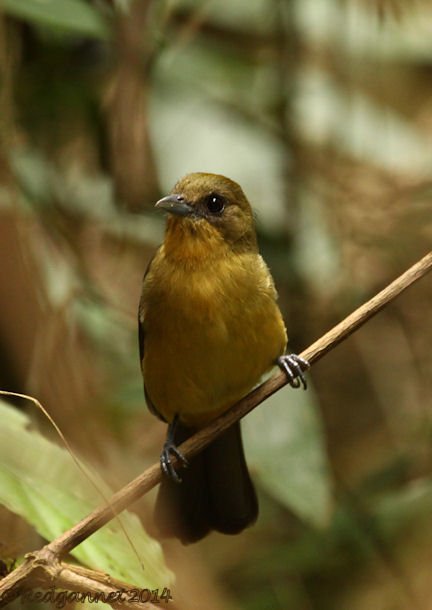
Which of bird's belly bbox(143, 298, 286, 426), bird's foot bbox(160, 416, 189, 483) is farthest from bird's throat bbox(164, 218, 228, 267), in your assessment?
bird's foot bbox(160, 416, 189, 483)

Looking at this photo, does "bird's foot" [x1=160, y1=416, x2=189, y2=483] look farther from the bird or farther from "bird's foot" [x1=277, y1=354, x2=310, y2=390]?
"bird's foot" [x1=277, y1=354, x2=310, y2=390]

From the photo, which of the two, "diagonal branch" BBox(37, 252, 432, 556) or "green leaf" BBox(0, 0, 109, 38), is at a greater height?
"green leaf" BBox(0, 0, 109, 38)

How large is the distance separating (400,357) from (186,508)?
6.55ft

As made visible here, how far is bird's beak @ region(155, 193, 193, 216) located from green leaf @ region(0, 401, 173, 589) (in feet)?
2.90

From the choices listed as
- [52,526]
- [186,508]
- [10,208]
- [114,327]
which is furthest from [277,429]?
[52,526]

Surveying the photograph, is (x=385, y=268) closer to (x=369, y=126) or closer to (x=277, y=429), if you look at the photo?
(x=369, y=126)

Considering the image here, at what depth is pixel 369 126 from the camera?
4676 mm

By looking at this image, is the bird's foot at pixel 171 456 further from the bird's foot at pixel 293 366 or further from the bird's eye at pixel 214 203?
the bird's eye at pixel 214 203

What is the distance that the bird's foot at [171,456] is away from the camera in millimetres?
2912

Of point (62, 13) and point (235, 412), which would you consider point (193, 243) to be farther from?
point (62, 13)

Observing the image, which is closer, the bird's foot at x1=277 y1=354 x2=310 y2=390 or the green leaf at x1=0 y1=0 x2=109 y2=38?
the bird's foot at x1=277 y1=354 x2=310 y2=390

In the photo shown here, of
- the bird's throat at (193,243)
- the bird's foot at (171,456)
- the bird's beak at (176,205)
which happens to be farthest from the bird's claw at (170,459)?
the bird's beak at (176,205)

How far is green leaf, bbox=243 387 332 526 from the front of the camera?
3330 mm

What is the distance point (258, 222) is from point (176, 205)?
3.40 feet
